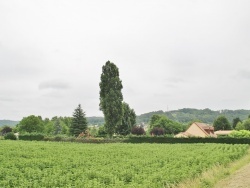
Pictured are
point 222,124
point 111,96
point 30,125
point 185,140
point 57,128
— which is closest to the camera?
point 185,140

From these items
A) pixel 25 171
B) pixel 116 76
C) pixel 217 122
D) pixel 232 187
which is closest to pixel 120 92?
pixel 116 76

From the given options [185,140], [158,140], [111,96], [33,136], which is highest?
[111,96]

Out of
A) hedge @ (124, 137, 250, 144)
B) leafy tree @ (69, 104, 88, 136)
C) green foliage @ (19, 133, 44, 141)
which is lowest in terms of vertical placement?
hedge @ (124, 137, 250, 144)

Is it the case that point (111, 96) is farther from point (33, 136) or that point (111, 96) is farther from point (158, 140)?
point (33, 136)

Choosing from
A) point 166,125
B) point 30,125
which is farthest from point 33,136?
point 166,125

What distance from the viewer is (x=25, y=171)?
17.5m

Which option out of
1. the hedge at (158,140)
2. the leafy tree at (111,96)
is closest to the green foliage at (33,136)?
the hedge at (158,140)

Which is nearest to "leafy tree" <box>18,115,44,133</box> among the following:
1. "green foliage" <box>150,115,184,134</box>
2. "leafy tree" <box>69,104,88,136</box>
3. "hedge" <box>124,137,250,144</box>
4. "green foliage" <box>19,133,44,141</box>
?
"green foliage" <box>150,115,184,134</box>

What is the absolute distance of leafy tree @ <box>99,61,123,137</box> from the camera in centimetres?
6078

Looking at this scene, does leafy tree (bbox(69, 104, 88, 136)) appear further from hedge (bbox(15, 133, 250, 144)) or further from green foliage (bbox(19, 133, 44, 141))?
hedge (bbox(15, 133, 250, 144))

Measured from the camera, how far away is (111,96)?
2414 inches

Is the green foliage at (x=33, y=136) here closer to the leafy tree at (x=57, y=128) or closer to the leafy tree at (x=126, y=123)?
the leafy tree at (x=126, y=123)

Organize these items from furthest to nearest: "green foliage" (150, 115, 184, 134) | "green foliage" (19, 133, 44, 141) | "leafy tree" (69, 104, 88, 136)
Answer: "green foliage" (150, 115, 184, 134)
"leafy tree" (69, 104, 88, 136)
"green foliage" (19, 133, 44, 141)

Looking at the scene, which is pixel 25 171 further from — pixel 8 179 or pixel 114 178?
pixel 114 178
